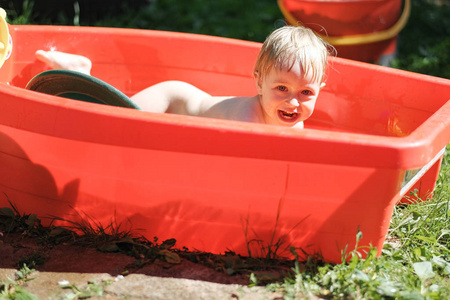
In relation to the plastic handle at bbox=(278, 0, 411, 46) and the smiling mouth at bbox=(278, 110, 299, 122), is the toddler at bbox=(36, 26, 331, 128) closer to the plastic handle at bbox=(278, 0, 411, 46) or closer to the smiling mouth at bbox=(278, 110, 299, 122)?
the smiling mouth at bbox=(278, 110, 299, 122)

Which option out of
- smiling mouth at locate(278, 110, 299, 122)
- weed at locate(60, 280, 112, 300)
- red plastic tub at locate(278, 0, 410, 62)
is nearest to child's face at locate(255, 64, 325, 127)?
smiling mouth at locate(278, 110, 299, 122)

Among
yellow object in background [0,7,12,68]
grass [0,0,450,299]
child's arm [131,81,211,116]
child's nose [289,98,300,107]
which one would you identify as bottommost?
grass [0,0,450,299]

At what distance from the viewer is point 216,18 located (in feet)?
12.3

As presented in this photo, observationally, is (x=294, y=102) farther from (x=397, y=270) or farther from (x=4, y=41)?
(x=4, y=41)

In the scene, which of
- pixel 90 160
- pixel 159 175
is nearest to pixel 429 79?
pixel 159 175

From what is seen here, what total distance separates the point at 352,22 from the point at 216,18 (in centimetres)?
105

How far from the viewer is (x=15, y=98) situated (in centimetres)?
156

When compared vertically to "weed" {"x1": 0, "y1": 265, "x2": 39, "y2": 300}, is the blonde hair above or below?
above

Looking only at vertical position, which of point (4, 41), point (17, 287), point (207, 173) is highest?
point (4, 41)

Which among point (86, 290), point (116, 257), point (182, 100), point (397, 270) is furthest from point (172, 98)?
point (397, 270)

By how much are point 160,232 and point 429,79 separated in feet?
3.32

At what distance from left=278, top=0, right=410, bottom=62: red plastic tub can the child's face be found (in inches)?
42.6

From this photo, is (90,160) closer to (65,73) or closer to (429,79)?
(65,73)

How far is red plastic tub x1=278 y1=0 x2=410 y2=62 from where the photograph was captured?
293 cm
